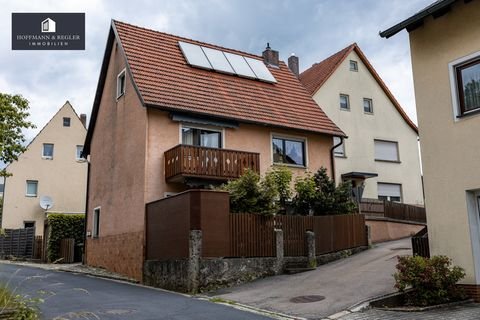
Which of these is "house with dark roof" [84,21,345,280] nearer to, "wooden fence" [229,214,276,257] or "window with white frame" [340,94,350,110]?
"wooden fence" [229,214,276,257]

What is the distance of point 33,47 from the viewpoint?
61.9 feet

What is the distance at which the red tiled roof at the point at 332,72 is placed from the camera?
32.2m

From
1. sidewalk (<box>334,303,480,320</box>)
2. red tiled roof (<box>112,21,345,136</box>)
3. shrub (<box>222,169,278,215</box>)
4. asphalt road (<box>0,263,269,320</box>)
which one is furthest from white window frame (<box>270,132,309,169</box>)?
sidewalk (<box>334,303,480,320</box>)

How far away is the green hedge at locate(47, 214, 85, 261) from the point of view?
27.8 meters

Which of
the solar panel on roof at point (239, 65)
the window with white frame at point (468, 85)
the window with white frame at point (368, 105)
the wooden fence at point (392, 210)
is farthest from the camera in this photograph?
the window with white frame at point (368, 105)

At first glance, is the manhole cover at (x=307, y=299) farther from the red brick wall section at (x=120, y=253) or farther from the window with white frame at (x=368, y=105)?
the window with white frame at (x=368, y=105)

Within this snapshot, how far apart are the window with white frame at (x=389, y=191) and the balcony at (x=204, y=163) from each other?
539 inches

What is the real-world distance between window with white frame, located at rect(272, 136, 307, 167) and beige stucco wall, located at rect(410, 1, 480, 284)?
1036 cm

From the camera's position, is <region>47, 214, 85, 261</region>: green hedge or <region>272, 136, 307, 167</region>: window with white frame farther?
<region>47, 214, 85, 261</region>: green hedge

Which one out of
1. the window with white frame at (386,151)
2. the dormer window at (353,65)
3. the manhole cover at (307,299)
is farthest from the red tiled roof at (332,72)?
the manhole cover at (307,299)

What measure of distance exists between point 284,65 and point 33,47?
45.4ft

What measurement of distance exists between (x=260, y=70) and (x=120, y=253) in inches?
437

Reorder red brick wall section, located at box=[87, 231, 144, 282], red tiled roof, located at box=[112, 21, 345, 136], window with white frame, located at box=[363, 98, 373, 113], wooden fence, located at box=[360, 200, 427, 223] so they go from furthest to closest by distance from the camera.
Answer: window with white frame, located at box=[363, 98, 373, 113]
wooden fence, located at box=[360, 200, 427, 223]
red tiled roof, located at box=[112, 21, 345, 136]
red brick wall section, located at box=[87, 231, 144, 282]

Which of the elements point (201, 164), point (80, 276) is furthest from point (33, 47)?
point (80, 276)
